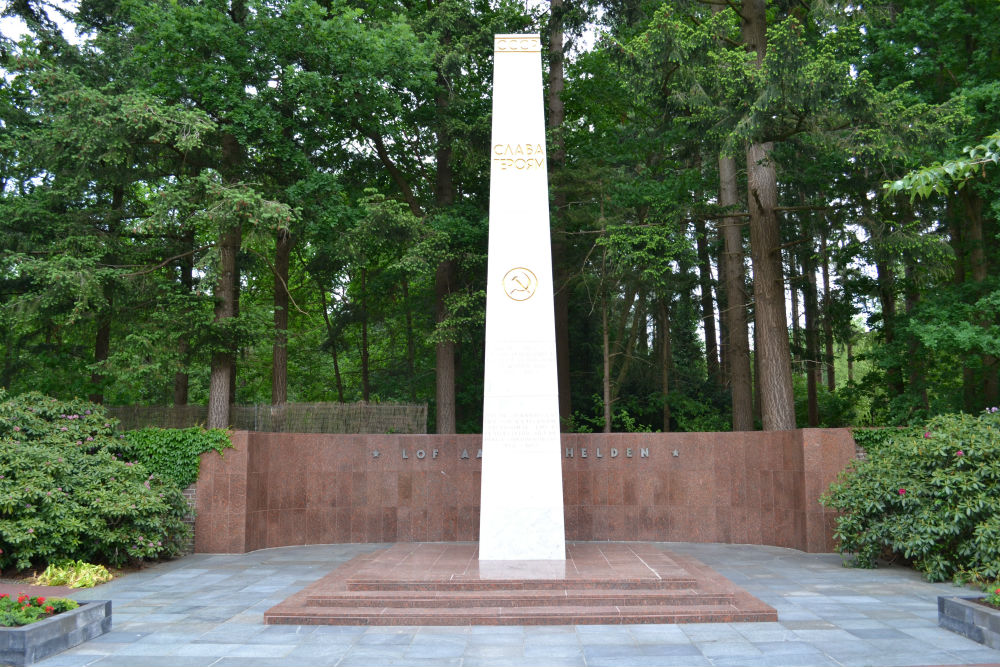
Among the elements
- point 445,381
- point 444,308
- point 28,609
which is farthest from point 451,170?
point 28,609

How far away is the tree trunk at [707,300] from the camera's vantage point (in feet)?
68.2

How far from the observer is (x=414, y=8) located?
1752 centimetres

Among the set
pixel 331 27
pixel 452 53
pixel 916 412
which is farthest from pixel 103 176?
pixel 916 412

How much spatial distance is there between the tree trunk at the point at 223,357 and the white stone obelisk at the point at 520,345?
5546 mm

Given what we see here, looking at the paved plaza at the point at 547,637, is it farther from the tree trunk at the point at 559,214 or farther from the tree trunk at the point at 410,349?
the tree trunk at the point at 410,349

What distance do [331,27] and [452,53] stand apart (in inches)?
102

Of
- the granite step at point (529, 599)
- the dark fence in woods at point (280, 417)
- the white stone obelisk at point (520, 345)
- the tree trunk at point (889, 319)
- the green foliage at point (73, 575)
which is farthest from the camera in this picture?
the tree trunk at point (889, 319)

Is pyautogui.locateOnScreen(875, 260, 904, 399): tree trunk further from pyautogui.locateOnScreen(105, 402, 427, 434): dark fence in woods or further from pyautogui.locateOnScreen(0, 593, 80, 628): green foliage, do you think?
pyautogui.locateOnScreen(0, 593, 80, 628): green foliage

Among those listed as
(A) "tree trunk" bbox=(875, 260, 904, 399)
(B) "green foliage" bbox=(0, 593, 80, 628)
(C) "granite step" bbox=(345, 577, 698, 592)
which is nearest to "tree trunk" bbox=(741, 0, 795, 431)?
(A) "tree trunk" bbox=(875, 260, 904, 399)

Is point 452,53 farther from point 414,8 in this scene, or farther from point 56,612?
point 56,612

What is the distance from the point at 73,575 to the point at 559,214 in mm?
11541

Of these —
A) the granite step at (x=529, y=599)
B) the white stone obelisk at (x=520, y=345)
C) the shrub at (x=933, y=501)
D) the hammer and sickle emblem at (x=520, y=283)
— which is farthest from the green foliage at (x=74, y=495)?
the shrub at (x=933, y=501)

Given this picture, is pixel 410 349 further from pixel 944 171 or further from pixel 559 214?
pixel 944 171

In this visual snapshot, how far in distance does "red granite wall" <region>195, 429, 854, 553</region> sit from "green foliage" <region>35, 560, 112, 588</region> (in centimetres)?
305
